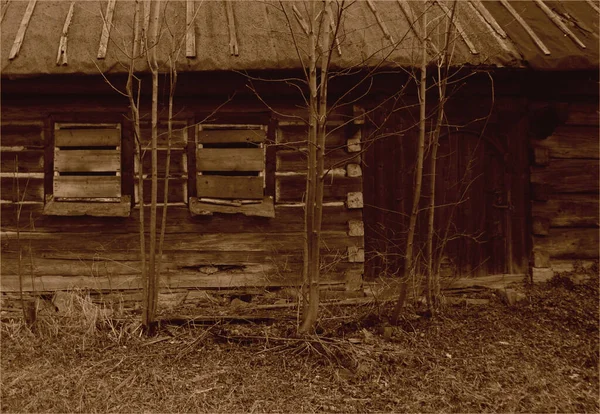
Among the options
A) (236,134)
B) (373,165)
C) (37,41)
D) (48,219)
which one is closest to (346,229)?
(373,165)

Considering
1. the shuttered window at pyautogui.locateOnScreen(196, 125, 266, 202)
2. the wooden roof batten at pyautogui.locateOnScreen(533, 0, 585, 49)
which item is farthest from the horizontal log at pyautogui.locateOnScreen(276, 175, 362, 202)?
the wooden roof batten at pyautogui.locateOnScreen(533, 0, 585, 49)

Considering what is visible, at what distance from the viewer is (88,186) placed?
5996 mm

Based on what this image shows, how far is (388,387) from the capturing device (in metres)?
3.79

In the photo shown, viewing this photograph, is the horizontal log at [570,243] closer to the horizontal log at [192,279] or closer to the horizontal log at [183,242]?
the horizontal log at [183,242]

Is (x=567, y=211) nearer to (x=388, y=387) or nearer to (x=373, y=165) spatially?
(x=373, y=165)

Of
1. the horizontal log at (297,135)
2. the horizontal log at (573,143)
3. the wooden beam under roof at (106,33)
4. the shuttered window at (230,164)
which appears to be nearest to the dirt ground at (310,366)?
the shuttered window at (230,164)

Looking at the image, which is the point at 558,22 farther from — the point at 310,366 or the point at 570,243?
the point at 310,366

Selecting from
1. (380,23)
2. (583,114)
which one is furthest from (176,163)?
(583,114)

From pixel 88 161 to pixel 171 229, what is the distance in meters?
1.19

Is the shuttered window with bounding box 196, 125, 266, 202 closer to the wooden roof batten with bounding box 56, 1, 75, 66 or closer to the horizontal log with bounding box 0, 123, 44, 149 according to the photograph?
the wooden roof batten with bounding box 56, 1, 75, 66

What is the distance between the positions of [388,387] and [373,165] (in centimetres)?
300

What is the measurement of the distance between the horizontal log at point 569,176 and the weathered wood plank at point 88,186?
4866mm

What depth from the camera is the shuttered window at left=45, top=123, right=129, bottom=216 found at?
5.99 m

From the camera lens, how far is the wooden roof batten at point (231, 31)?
18.5ft
